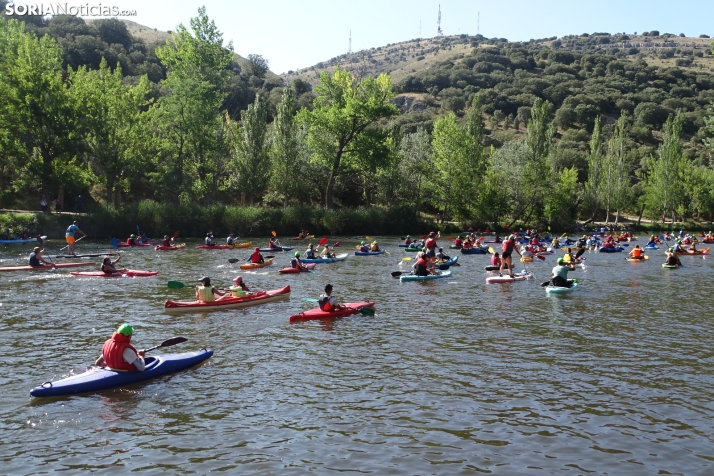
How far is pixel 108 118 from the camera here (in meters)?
52.6

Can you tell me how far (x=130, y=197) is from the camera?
62.3 metres

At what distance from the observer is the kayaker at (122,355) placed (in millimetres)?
13281

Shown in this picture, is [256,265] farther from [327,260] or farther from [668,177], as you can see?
[668,177]

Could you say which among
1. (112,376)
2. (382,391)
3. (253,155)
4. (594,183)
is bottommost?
(382,391)

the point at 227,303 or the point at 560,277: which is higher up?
the point at 560,277

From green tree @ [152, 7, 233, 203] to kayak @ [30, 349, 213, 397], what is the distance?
43.4 meters

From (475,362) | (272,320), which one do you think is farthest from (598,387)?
(272,320)

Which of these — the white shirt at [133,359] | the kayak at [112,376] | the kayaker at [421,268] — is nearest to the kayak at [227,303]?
the kayak at [112,376]

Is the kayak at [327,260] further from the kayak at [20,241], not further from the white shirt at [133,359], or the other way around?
the white shirt at [133,359]

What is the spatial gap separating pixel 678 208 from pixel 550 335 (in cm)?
7397

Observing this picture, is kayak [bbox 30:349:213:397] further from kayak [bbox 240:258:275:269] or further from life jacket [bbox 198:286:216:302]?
kayak [bbox 240:258:275:269]

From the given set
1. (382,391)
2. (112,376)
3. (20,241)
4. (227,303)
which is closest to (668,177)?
(227,303)

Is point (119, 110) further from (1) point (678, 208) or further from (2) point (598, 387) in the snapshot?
(1) point (678, 208)

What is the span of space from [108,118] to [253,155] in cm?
1407
